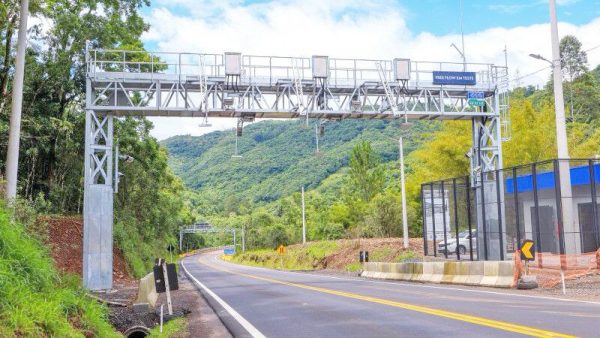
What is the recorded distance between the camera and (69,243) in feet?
97.2

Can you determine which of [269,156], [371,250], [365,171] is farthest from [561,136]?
[269,156]

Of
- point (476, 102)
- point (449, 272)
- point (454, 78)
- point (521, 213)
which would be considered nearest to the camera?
point (449, 272)

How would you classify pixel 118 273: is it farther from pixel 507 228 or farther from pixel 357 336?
pixel 357 336

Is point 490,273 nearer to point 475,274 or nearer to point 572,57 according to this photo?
point 475,274

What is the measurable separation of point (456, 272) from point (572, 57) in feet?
313

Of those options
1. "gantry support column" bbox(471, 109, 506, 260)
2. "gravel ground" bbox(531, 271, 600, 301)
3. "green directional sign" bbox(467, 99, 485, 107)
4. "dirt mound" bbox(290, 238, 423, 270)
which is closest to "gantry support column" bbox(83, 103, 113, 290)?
"gantry support column" bbox(471, 109, 506, 260)

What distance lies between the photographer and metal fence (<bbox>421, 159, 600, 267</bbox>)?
21200mm

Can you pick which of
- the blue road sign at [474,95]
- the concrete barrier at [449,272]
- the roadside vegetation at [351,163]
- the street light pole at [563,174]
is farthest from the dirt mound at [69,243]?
the street light pole at [563,174]

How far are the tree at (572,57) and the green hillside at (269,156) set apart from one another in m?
33.9

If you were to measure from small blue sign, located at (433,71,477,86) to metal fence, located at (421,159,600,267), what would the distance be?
14.9ft

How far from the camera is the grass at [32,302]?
7.89m

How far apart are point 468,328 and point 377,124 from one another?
93.6m

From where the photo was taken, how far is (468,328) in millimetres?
9773

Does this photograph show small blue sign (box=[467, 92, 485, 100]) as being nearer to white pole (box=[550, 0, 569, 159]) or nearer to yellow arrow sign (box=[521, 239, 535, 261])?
white pole (box=[550, 0, 569, 159])
